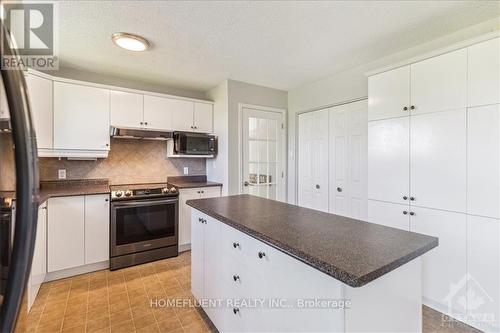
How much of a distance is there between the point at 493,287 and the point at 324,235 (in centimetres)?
152

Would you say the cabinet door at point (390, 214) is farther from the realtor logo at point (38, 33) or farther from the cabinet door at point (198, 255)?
the realtor logo at point (38, 33)

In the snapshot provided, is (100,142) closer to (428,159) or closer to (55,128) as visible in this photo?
(55,128)

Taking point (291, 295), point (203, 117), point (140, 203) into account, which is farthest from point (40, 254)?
point (291, 295)

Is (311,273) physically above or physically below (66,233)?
above

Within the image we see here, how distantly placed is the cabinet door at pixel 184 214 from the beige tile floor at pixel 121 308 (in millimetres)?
548

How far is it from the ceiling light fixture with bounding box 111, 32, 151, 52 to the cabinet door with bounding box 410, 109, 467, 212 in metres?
2.47

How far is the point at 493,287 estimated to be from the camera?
1688mm

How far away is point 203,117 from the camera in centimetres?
352

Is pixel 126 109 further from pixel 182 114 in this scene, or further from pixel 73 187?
pixel 73 187

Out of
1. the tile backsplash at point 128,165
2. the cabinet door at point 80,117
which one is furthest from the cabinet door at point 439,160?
the cabinet door at point 80,117

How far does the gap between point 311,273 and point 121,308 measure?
6.10 feet

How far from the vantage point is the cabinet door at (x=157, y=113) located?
122 inches

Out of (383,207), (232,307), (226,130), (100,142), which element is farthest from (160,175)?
(383,207)

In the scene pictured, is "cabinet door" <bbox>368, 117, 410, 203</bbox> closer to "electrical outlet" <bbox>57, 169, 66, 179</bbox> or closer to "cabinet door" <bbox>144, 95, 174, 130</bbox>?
"cabinet door" <bbox>144, 95, 174, 130</bbox>
